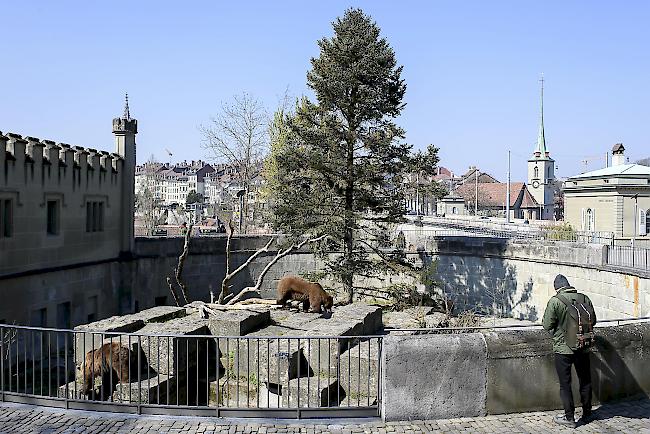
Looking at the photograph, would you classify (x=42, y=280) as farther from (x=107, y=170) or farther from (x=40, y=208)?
(x=107, y=170)

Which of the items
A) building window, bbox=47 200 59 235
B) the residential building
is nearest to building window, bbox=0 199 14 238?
building window, bbox=47 200 59 235

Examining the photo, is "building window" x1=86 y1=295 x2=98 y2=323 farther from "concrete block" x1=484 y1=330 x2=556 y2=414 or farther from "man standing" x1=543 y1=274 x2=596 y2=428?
"man standing" x1=543 y1=274 x2=596 y2=428

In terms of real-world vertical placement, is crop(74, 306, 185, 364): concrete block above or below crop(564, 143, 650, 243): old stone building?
below

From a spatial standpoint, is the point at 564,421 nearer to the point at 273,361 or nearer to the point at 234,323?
the point at 273,361

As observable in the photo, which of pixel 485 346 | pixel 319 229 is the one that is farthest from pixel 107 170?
pixel 485 346

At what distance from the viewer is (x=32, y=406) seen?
25.6 ft

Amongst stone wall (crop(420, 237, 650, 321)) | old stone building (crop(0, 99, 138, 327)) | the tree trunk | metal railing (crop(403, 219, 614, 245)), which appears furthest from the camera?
metal railing (crop(403, 219, 614, 245))

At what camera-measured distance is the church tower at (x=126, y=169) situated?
2514 cm

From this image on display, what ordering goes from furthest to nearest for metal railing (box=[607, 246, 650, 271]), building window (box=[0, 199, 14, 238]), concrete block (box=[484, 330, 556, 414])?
metal railing (box=[607, 246, 650, 271]) → building window (box=[0, 199, 14, 238]) → concrete block (box=[484, 330, 556, 414])

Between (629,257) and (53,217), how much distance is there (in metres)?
18.9

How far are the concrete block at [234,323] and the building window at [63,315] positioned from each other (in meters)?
9.80

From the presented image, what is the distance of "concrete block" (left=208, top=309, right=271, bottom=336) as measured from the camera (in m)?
12.6

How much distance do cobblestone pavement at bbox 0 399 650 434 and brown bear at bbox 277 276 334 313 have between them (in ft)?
29.6

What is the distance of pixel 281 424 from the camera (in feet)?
23.8
